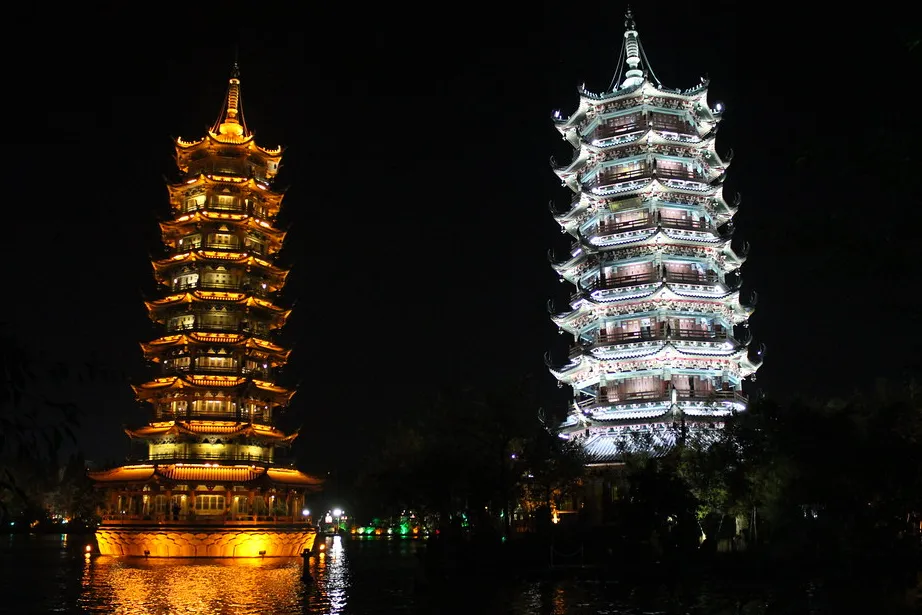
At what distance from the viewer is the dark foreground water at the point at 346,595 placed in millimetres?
22750

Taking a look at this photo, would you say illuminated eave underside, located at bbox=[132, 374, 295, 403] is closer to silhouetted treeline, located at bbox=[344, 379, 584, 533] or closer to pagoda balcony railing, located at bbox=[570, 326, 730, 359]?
silhouetted treeline, located at bbox=[344, 379, 584, 533]

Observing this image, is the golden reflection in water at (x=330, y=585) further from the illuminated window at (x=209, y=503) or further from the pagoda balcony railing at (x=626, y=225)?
the pagoda balcony railing at (x=626, y=225)

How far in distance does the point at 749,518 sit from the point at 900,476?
361 inches

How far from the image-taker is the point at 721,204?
53781mm

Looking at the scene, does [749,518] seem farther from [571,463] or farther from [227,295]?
[227,295]

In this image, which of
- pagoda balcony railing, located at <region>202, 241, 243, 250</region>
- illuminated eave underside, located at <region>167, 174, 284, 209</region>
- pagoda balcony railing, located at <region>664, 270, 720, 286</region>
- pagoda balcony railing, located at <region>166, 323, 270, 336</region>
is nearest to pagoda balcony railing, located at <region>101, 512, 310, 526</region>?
pagoda balcony railing, located at <region>166, 323, 270, 336</region>

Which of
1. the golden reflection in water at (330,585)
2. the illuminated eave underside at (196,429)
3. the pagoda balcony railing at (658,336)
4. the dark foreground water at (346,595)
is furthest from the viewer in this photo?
the illuminated eave underside at (196,429)

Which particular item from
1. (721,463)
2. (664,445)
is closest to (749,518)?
(721,463)

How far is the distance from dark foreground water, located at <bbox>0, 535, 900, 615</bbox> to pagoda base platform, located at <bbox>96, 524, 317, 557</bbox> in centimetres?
689

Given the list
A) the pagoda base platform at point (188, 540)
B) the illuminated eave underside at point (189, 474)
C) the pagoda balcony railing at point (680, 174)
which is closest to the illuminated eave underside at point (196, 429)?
the illuminated eave underside at point (189, 474)

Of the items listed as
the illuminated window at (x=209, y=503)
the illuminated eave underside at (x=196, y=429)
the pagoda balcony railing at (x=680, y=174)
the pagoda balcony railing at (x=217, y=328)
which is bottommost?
the illuminated window at (x=209, y=503)

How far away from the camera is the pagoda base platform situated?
45688 millimetres

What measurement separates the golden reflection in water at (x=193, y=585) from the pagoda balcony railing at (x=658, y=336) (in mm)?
21279

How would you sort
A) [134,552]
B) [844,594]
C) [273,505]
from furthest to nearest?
[273,505], [134,552], [844,594]
